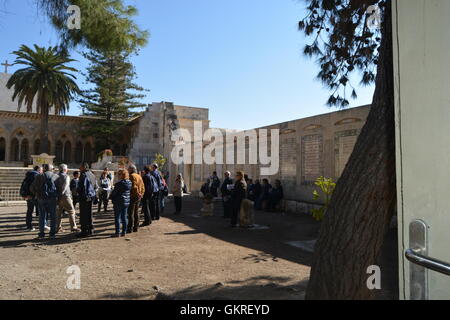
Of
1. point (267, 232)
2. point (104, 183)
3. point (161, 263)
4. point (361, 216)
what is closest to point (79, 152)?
point (104, 183)

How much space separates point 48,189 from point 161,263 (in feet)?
12.1

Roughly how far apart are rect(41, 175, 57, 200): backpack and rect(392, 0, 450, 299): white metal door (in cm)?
776

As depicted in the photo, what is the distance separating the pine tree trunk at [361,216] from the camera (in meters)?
2.40

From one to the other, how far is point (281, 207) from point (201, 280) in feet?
28.3

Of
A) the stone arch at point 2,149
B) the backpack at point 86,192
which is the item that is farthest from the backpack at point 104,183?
the stone arch at point 2,149

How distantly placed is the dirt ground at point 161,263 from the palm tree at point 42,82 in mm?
23499

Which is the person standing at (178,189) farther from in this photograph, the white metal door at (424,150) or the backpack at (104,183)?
the white metal door at (424,150)

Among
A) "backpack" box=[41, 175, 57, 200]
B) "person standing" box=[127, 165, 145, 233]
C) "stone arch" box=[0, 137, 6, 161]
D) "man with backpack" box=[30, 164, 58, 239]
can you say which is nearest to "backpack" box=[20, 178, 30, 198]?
"man with backpack" box=[30, 164, 58, 239]

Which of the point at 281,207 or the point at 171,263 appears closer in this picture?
the point at 171,263

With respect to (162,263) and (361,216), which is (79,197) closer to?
(162,263)

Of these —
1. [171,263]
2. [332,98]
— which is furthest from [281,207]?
[171,263]

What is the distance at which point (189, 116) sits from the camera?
2811 centimetres

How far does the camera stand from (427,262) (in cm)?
125
